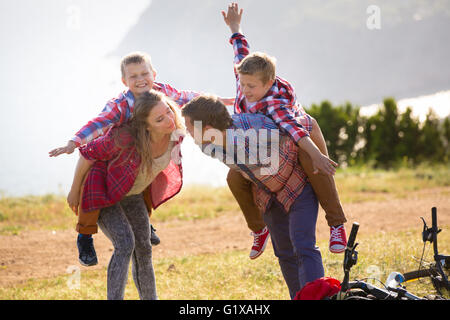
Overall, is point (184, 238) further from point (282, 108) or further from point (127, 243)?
point (282, 108)

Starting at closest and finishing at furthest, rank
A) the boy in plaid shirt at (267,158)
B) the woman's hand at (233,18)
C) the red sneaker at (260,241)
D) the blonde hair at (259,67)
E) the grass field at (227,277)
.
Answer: the boy in plaid shirt at (267,158)
the blonde hair at (259,67)
the red sneaker at (260,241)
the woman's hand at (233,18)
the grass field at (227,277)

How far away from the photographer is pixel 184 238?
7.02m

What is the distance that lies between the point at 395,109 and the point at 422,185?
377 centimetres

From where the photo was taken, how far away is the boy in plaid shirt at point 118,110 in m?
2.93

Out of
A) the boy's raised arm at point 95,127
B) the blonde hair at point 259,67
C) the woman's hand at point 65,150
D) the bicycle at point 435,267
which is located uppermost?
the blonde hair at point 259,67

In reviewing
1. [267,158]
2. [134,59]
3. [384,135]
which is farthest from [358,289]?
[384,135]

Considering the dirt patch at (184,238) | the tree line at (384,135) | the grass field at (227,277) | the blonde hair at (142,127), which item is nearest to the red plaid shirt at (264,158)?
the blonde hair at (142,127)

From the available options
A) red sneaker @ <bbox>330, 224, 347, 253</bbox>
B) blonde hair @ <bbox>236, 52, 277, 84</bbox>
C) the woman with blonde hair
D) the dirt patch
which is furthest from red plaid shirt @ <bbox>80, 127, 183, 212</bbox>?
the dirt patch

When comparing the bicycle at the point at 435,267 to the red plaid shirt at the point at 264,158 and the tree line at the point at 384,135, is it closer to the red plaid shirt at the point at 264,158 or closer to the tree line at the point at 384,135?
the red plaid shirt at the point at 264,158

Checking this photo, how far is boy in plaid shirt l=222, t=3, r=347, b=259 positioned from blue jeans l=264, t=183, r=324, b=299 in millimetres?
111

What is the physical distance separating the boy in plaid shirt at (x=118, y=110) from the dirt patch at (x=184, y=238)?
2.67m

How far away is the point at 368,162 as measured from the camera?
13484 mm
